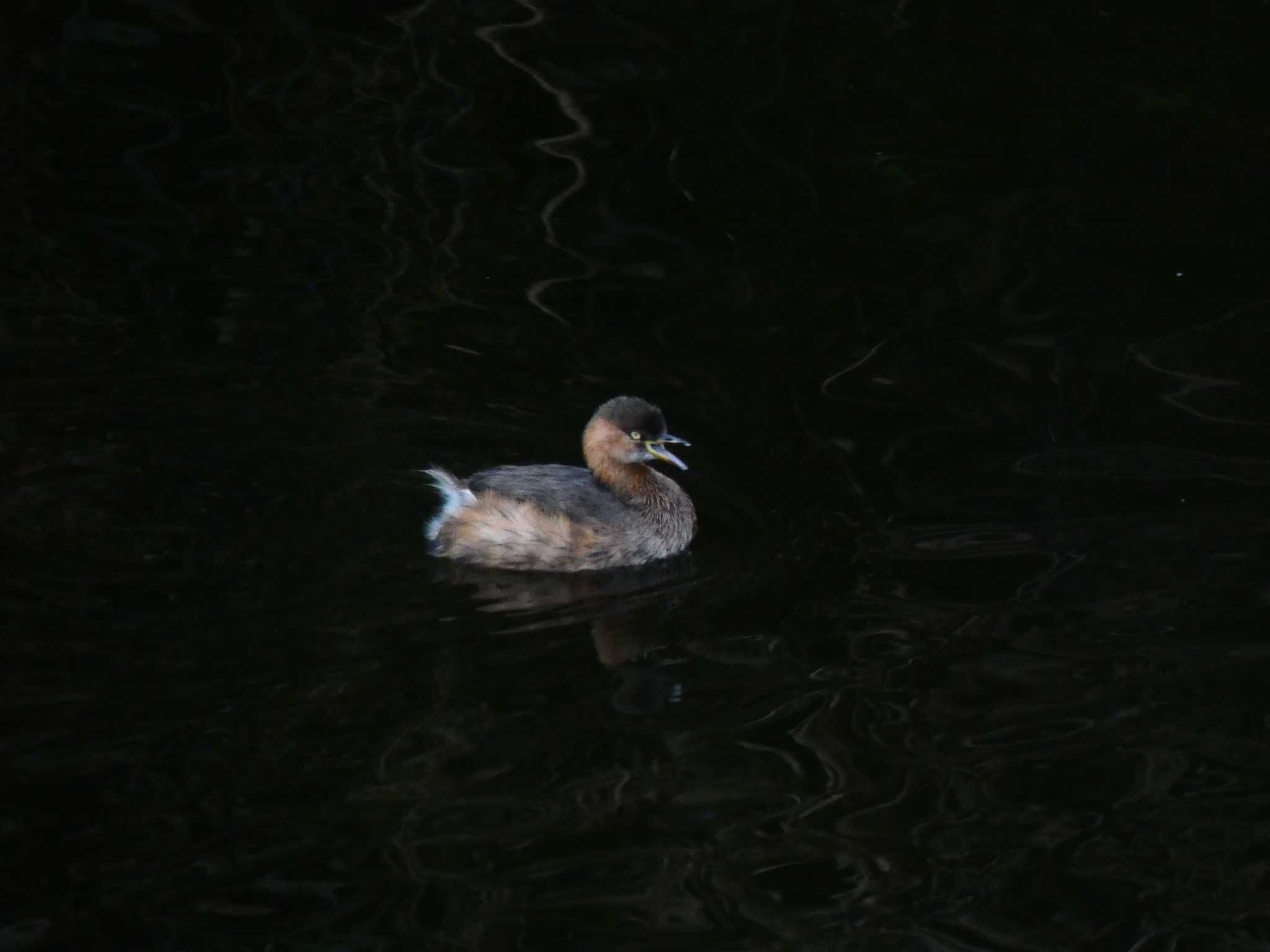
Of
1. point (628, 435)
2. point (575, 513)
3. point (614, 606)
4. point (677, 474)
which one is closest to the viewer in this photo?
point (614, 606)

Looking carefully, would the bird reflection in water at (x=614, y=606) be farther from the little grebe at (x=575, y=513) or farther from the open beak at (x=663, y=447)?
the open beak at (x=663, y=447)

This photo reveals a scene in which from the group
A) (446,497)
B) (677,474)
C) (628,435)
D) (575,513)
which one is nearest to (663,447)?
(628,435)

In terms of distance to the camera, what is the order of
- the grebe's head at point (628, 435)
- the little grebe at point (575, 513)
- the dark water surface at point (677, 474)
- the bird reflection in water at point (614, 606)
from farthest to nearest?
1. the grebe's head at point (628, 435)
2. the little grebe at point (575, 513)
3. the bird reflection in water at point (614, 606)
4. the dark water surface at point (677, 474)

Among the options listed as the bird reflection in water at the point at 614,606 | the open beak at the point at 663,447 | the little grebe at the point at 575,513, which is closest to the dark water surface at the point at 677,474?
the bird reflection in water at the point at 614,606

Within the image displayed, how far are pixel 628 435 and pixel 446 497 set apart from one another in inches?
25.2

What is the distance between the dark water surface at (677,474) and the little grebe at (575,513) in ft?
0.47

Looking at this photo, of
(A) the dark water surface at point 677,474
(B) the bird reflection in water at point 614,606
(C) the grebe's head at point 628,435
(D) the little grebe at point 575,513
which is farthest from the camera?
(C) the grebe's head at point 628,435

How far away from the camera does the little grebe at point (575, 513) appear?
6.82 meters

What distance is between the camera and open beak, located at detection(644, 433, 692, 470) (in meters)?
6.99

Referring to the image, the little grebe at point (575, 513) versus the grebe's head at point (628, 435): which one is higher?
the grebe's head at point (628, 435)

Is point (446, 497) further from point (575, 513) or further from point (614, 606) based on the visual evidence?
point (614, 606)

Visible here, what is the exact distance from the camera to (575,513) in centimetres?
689

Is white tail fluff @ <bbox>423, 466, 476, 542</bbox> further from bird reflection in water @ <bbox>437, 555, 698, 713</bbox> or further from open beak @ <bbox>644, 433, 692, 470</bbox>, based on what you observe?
open beak @ <bbox>644, 433, 692, 470</bbox>

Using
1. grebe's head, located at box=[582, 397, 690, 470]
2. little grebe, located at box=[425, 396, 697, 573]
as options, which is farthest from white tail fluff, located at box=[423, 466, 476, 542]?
grebe's head, located at box=[582, 397, 690, 470]
